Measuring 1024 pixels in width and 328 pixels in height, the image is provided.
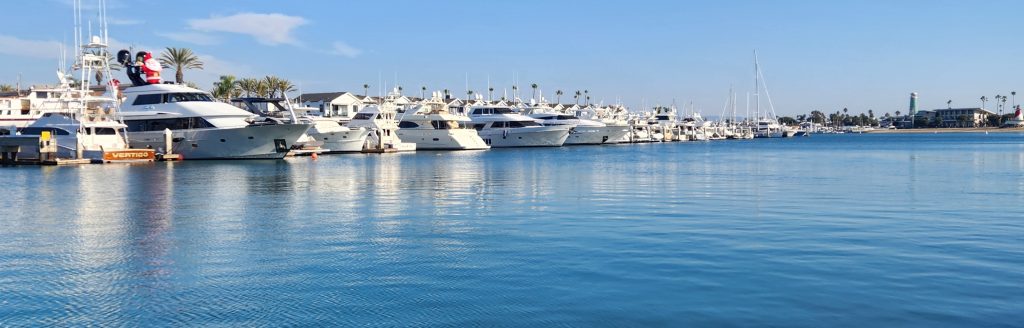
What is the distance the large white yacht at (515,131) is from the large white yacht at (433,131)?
12.1m

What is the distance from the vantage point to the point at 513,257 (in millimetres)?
16594

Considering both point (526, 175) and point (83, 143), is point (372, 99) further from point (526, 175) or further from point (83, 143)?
point (526, 175)

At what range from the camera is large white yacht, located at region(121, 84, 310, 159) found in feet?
192

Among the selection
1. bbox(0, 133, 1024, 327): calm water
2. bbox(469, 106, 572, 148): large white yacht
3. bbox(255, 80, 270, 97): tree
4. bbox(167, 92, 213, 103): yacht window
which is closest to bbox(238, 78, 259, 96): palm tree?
bbox(255, 80, 270, 97): tree

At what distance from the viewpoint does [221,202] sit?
28.5 metres

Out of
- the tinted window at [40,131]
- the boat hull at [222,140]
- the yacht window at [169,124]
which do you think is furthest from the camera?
the yacht window at [169,124]

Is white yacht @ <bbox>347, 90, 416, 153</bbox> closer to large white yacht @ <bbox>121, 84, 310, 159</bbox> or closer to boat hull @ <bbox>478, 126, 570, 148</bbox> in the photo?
boat hull @ <bbox>478, 126, 570, 148</bbox>

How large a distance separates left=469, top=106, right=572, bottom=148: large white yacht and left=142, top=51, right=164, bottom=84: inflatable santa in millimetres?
42877

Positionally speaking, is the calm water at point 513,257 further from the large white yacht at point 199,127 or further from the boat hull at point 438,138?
the boat hull at point 438,138

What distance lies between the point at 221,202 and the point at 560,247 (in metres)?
15.0

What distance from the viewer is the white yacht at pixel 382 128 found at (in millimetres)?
80250

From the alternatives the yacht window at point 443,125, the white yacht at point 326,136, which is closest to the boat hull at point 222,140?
the white yacht at point 326,136

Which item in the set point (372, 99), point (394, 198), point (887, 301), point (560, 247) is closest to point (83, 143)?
point (394, 198)

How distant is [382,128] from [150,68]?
907 inches
